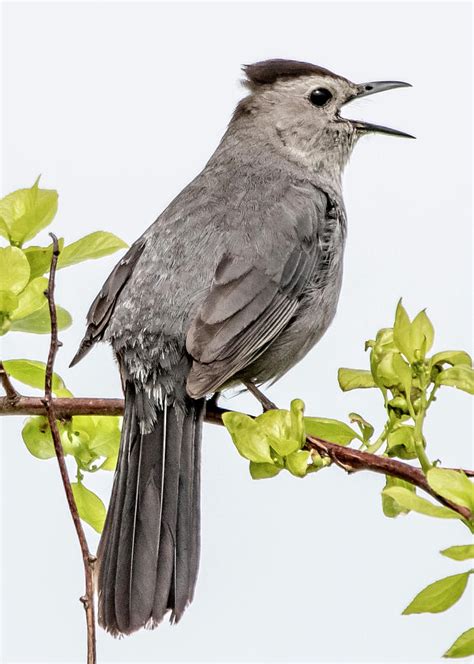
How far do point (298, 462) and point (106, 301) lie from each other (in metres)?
1.25

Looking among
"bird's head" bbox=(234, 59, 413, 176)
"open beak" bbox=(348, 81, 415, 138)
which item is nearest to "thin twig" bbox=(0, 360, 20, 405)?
"bird's head" bbox=(234, 59, 413, 176)

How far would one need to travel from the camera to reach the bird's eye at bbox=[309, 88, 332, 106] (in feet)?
12.1

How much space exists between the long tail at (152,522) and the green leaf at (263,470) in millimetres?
483

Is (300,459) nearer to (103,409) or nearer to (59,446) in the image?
(59,446)

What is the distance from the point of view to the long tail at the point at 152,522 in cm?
228

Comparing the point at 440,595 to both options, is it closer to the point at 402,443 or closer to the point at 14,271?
the point at 402,443

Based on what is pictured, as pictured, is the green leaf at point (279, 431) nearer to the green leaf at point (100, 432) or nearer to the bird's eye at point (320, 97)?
the green leaf at point (100, 432)

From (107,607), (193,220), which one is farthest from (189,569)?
(193,220)

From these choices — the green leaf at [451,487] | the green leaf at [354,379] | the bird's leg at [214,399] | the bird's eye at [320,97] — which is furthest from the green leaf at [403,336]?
the bird's eye at [320,97]

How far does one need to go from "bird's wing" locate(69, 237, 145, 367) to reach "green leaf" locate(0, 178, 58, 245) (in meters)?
0.74

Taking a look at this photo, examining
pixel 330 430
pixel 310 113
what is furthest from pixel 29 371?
pixel 310 113

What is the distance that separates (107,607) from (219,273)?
3.43ft

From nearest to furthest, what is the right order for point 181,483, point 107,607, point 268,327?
point 107,607
point 181,483
point 268,327

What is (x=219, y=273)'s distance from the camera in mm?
2871
